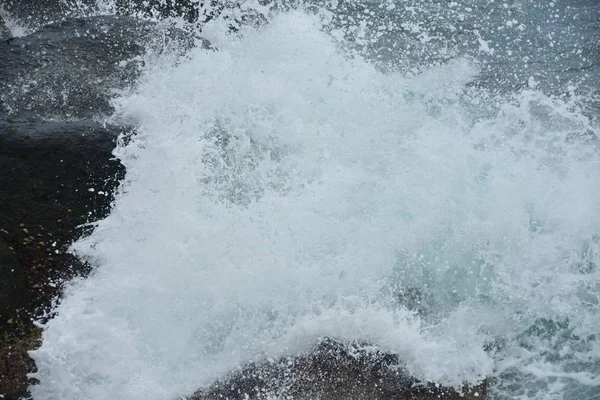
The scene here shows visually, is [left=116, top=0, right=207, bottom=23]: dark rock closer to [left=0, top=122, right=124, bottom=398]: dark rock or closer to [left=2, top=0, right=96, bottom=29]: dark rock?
[left=2, top=0, right=96, bottom=29]: dark rock

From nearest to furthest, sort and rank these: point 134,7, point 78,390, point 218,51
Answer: point 78,390 → point 218,51 → point 134,7

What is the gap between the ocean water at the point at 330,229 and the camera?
5047 millimetres

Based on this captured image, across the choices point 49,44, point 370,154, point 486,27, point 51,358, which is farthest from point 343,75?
point 51,358

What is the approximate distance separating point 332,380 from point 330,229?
159cm

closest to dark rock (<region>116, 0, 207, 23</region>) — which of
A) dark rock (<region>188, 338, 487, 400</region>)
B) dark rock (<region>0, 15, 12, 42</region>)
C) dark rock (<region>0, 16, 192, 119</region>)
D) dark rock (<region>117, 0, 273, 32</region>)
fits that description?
dark rock (<region>117, 0, 273, 32</region>)

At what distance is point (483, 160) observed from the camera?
6539 mm

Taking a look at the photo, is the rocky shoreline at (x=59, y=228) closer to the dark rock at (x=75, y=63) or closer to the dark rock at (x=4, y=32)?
the dark rock at (x=75, y=63)

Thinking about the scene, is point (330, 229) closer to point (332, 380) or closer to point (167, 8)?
point (332, 380)

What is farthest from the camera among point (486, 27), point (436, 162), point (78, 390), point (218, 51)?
point (486, 27)

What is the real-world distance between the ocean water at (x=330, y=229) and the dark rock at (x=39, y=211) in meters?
0.17

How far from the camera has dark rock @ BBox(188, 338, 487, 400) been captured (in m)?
4.78

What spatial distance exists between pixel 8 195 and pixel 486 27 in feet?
24.5

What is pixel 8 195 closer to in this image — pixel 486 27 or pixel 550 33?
pixel 486 27

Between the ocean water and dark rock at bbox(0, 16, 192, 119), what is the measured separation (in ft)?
1.11
